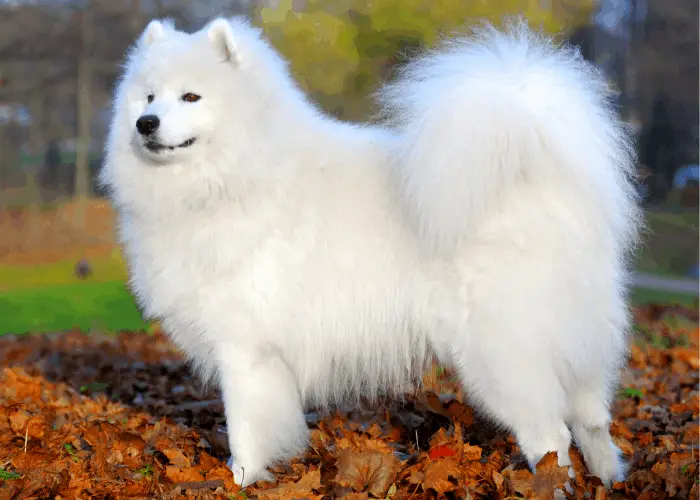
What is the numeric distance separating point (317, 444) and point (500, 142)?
180cm

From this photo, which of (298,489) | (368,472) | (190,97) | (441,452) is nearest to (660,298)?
(441,452)

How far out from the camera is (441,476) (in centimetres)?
358

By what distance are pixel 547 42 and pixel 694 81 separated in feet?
76.3

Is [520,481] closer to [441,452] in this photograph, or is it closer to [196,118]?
[441,452]

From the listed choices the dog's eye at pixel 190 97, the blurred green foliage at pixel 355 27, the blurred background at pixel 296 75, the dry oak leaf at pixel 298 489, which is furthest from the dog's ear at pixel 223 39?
the blurred green foliage at pixel 355 27

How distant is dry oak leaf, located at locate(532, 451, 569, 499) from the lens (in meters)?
3.42

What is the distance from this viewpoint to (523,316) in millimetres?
3553

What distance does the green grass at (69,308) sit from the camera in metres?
11.2

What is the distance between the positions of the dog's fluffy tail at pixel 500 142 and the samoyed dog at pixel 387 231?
10 millimetres

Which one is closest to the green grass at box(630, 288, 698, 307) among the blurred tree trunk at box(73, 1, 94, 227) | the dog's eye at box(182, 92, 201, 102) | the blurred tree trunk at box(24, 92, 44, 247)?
the dog's eye at box(182, 92, 201, 102)

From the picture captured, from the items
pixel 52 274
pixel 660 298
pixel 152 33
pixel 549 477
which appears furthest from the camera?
pixel 52 274

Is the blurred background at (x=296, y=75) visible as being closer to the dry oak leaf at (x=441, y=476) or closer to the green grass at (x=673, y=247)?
the green grass at (x=673, y=247)

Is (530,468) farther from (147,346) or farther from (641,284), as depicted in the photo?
(641,284)

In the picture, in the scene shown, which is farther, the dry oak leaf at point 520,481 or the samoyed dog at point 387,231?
the samoyed dog at point 387,231
